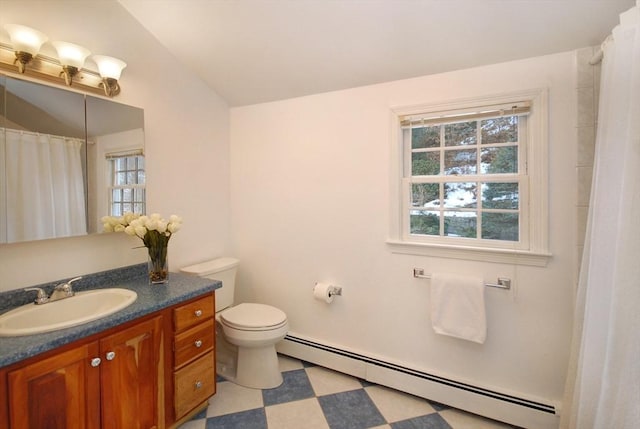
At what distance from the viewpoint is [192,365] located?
5.72 ft

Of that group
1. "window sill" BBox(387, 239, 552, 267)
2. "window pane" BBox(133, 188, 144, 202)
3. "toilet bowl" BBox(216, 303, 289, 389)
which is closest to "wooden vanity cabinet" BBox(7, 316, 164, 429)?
"toilet bowl" BBox(216, 303, 289, 389)

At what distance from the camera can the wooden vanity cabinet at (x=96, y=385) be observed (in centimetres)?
111

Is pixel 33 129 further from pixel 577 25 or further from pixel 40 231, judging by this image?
pixel 577 25

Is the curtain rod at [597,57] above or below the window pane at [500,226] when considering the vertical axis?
above

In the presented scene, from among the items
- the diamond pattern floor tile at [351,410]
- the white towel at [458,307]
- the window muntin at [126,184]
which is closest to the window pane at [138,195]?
the window muntin at [126,184]

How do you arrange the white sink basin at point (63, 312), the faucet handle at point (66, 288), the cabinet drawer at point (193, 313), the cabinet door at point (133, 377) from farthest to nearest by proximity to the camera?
the cabinet drawer at point (193, 313)
the faucet handle at point (66, 288)
the cabinet door at point (133, 377)
the white sink basin at point (63, 312)

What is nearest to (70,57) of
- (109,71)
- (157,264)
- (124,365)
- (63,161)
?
(109,71)

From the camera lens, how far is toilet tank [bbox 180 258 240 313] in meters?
2.22

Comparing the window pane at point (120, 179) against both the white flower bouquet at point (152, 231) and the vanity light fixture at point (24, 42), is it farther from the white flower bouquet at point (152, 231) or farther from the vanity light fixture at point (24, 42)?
the vanity light fixture at point (24, 42)

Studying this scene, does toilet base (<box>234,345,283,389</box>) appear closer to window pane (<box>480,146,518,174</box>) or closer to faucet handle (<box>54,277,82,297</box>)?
faucet handle (<box>54,277,82,297</box>)

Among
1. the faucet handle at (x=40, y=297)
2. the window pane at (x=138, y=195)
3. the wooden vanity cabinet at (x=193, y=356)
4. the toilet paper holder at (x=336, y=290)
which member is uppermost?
the window pane at (x=138, y=195)

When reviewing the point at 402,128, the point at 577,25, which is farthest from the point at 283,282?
the point at 577,25

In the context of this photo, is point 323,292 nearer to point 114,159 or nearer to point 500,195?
point 500,195

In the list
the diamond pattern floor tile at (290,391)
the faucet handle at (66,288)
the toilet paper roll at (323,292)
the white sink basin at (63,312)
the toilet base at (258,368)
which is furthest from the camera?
the toilet paper roll at (323,292)
